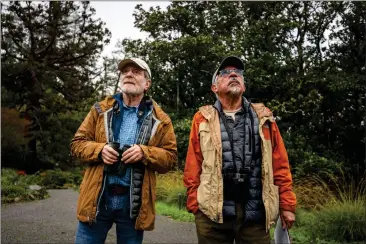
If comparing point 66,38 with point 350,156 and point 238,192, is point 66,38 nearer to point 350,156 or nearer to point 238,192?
point 350,156

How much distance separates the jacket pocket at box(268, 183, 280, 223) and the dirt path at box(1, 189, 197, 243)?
3366mm

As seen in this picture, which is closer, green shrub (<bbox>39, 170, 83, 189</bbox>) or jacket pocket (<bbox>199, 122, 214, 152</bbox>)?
jacket pocket (<bbox>199, 122, 214, 152</bbox>)

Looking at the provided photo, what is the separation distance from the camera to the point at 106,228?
292 centimetres

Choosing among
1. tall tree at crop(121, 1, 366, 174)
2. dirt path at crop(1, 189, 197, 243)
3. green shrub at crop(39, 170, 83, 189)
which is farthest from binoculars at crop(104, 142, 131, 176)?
green shrub at crop(39, 170, 83, 189)

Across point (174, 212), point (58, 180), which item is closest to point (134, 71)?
point (174, 212)

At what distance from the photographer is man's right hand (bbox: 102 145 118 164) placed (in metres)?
2.78

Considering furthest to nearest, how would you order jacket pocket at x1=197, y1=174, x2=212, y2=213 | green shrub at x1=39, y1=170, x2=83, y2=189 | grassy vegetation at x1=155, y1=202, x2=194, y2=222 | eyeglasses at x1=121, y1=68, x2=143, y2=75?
green shrub at x1=39, y1=170, x2=83, y2=189 < grassy vegetation at x1=155, y1=202, x2=194, y2=222 < eyeglasses at x1=121, y1=68, x2=143, y2=75 < jacket pocket at x1=197, y1=174, x2=212, y2=213

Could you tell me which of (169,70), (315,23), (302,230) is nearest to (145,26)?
(169,70)

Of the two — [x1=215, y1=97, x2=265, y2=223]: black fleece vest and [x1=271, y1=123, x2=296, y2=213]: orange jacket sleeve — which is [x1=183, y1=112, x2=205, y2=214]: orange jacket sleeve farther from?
[x1=271, y1=123, x2=296, y2=213]: orange jacket sleeve

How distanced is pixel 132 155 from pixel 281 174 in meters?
1.16

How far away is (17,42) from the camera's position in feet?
75.3

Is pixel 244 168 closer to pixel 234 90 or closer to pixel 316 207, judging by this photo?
pixel 234 90

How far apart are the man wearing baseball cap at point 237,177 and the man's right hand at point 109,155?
0.60m

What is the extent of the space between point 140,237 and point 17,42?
22694 millimetres
